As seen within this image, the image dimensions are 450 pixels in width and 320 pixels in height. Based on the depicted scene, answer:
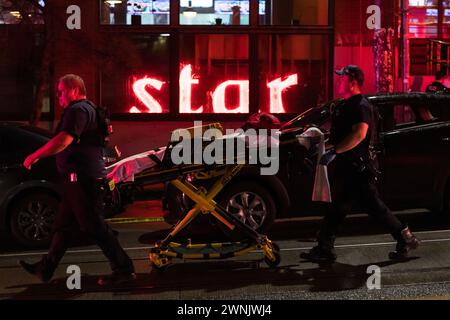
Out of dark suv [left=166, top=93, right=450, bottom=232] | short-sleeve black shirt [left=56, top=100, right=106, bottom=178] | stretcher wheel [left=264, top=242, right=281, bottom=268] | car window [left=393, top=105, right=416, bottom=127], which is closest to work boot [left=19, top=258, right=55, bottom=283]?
short-sleeve black shirt [left=56, top=100, right=106, bottom=178]

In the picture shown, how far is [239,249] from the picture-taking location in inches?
264

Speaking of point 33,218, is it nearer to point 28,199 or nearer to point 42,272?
point 28,199

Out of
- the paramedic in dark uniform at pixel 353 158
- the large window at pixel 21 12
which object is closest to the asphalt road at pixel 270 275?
the paramedic in dark uniform at pixel 353 158

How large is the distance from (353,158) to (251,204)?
166 cm

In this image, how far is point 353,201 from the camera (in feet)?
22.7

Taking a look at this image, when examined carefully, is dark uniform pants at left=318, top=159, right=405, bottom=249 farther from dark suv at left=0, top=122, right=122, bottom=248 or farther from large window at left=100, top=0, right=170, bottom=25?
large window at left=100, top=0, right=170, bottom=25

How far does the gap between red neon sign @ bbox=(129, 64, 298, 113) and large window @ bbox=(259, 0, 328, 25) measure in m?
1.17

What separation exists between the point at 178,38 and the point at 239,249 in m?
9.02

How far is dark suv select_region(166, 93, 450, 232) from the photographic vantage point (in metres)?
8.09

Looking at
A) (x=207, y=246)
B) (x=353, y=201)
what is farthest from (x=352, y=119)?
(x=207, y=246)

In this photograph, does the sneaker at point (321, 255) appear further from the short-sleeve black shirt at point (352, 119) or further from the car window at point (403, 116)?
the car window at point (403, 116)

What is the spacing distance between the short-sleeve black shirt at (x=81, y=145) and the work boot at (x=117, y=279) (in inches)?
34.9

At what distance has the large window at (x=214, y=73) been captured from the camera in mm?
15062

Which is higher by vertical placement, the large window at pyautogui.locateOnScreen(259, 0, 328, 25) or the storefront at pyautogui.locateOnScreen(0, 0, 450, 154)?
the large window at pyautogui.locateOnScreen(259, 0, 328, 25)
